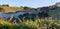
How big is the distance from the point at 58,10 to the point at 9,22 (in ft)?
3.14

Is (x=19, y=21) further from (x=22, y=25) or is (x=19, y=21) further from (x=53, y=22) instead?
(x=53, y=22)

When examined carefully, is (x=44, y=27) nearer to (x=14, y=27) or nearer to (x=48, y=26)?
(x=48, y=26)

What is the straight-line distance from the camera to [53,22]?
3420 millimetres

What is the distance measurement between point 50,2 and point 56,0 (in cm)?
13

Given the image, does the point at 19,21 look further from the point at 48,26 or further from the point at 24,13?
the point at 48,26

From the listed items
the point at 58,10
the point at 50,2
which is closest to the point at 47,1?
the point at 50,2

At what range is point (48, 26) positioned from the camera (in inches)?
135

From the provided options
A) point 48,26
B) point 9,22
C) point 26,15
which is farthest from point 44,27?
point 9,22

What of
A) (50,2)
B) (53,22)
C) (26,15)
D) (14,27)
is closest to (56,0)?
(50,2)

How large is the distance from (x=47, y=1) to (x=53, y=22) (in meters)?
0.45

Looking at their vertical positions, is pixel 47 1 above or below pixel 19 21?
above

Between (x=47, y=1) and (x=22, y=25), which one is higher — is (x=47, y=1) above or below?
above

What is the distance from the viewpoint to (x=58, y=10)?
11.3 ft

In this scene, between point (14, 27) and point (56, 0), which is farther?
point (56, 0)
